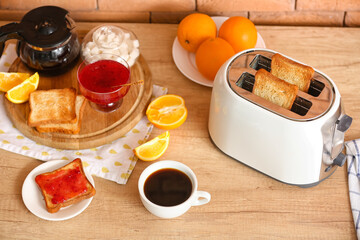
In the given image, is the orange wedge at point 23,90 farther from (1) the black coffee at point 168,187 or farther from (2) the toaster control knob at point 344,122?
(2) the toaster control knob at point 344,122

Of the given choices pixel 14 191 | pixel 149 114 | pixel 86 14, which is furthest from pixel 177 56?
pixel 14 191

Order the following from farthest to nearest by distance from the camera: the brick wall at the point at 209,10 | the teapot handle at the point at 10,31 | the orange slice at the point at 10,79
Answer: the brick wall at the point at 209,10 < the orange slice at the point at 10,79 < the teapot handle at the point at 10,31

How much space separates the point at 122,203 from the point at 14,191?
29 cm

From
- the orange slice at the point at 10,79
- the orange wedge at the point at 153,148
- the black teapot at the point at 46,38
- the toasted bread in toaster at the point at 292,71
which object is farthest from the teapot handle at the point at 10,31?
the toasted bread in toaster at the point at 292,71

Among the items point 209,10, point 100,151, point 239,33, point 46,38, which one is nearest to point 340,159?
point 239,33

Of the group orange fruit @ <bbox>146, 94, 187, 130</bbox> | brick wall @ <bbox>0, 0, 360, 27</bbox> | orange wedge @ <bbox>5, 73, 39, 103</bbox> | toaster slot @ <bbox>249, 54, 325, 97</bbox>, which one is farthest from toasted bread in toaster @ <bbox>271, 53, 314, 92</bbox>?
orange wedge @ <bbox>5, 73, 39, 103</bbox>

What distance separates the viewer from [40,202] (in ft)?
3.37

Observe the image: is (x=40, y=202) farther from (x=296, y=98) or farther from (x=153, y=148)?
(x=296, y=98)

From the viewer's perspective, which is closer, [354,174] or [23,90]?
[354,174]

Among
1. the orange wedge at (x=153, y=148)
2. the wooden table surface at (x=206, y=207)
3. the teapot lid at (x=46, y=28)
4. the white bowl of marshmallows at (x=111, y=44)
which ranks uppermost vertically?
the teapot lid at (x=46, y=28)

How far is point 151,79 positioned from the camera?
1.29 meters

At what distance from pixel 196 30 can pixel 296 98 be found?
17.6 inches

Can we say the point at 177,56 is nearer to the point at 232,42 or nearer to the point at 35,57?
the point at 232,42

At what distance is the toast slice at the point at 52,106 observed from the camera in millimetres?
1151
